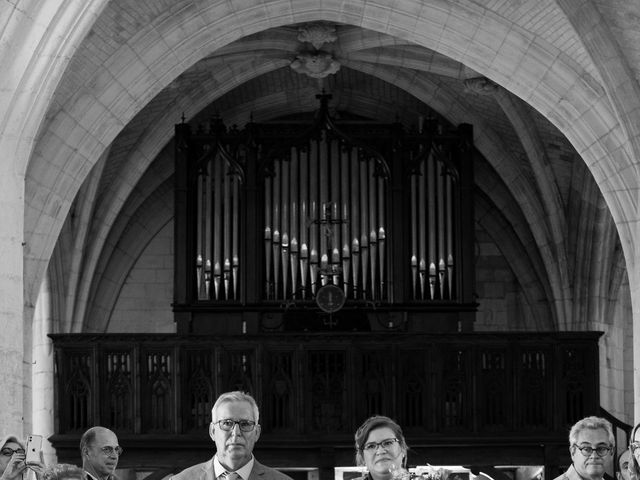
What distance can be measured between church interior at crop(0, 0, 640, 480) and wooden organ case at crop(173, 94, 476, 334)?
0.10ft

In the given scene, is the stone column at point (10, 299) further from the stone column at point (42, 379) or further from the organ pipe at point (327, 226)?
the stone column at point (42, 379)

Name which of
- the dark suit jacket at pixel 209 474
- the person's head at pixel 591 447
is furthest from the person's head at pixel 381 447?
the person's head at pixel 591 447

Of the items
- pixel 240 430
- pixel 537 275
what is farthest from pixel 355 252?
pixel 240 430

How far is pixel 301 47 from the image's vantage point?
1944cm

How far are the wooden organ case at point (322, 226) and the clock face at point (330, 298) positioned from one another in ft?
0.35

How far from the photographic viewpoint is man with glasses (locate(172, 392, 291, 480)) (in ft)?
20.8

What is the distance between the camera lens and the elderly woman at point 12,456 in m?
7.85

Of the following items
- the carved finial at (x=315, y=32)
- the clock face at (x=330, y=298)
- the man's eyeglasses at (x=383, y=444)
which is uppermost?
the carved finial at (x=315, y=32)

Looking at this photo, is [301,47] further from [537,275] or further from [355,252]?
[537,275]

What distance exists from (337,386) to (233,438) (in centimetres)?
1151

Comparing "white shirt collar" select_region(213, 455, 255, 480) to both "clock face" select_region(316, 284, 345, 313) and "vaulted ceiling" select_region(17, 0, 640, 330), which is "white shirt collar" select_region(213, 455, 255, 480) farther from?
"clock face" select_region(316, 284, 345, 313)

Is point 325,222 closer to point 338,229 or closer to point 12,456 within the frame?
point 338,229

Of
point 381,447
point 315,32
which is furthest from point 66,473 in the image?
point 315,32

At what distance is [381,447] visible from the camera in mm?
6301
